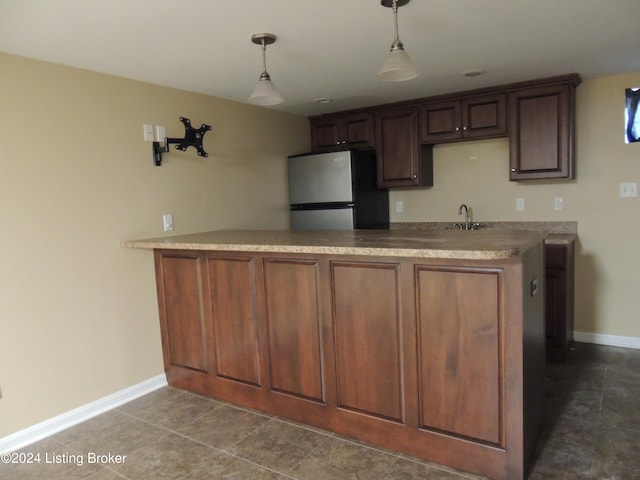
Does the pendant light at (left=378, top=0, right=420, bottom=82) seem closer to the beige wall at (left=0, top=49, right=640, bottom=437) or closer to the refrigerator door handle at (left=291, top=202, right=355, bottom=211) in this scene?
the beige wall at (left=0, top=49, right=640, bottom=437)

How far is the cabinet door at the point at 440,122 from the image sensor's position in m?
3.74

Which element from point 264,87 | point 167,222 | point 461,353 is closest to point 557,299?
point 461,353

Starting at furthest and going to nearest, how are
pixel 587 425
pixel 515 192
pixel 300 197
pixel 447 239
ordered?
pixel 300 197, pixel 515 192, pixel 587 425, pixel 447 239

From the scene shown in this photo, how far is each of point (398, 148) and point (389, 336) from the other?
2320mm

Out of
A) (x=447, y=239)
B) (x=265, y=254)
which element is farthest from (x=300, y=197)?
(x=447, y=239)

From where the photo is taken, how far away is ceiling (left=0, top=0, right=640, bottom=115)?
6.55 feet

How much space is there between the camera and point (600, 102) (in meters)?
3.41

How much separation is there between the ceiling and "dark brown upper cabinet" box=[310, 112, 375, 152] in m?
0.89

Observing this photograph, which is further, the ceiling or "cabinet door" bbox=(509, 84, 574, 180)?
"cabinet door" bbox=(509, 84, 574, 180)

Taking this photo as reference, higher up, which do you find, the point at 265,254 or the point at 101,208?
the point at 101,208

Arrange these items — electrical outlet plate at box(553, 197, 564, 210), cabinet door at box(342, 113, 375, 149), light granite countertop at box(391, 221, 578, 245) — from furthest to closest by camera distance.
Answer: cabinet door at box(342, 113, 375, 149), electrical outlet plate at box(553, 197, 564, 210), light granite countertop at box(391, 221, 578, 245)

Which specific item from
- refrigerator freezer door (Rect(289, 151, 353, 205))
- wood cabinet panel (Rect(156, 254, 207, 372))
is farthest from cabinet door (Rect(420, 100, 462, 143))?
wood cabinet panel (Rect(156, 254, 207, 372))

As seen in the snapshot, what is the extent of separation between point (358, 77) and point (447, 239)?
1.55 metres

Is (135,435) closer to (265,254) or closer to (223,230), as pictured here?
(265,254)
